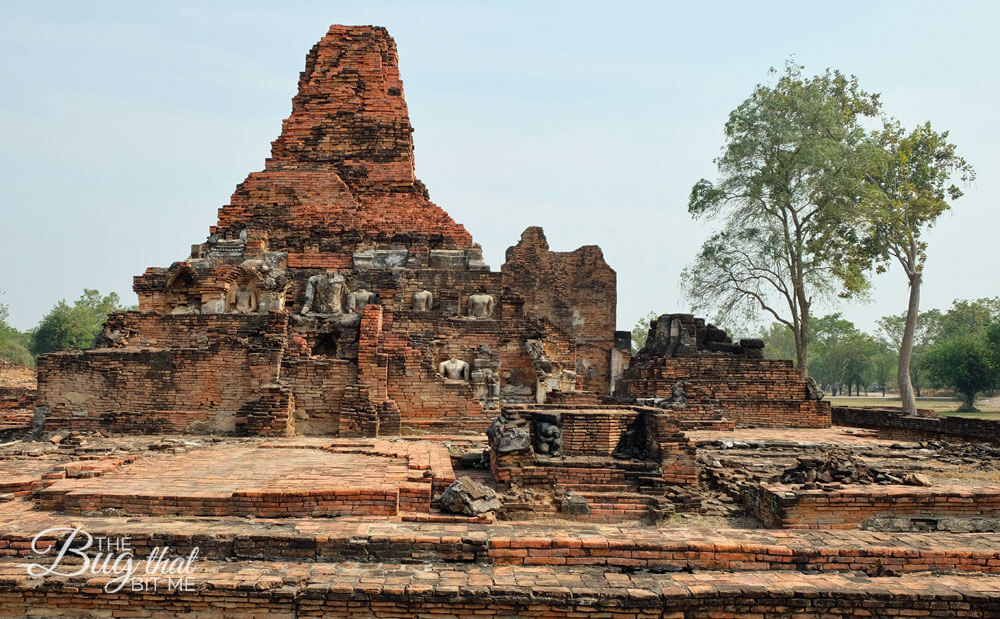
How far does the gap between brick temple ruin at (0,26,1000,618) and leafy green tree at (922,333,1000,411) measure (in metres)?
16.5

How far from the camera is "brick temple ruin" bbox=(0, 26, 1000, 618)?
4461mm

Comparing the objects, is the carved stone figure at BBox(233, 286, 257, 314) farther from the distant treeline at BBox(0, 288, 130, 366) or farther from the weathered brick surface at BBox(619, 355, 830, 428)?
the distant treeline at BBox(0, 288, 130, 366)

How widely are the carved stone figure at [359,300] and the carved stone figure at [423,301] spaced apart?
0.71 m

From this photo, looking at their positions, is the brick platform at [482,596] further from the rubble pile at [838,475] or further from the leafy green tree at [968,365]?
the leafy green tree at [968,365]

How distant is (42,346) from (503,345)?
3897 centimetres

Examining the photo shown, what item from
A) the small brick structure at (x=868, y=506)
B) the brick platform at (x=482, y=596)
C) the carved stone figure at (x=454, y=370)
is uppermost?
the carved stone figure at (x=454, y=370)

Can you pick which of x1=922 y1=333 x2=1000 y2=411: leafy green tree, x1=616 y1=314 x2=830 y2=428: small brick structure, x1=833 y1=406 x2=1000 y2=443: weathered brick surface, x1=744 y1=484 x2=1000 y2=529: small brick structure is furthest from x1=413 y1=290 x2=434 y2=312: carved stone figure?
x1=922 y1=333 x2=1000 y2=411: leafy green tree

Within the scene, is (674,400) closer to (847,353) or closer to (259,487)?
(259,487)

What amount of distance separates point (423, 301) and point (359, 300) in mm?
1097

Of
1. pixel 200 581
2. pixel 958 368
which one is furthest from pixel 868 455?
pixel 958 368

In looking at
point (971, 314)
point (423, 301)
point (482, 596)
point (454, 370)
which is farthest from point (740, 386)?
point (971, 314)

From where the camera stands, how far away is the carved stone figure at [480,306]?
41.9 ft

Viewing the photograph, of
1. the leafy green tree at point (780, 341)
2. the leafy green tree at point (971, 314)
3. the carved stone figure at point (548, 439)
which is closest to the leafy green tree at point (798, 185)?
the carved stone figure at point (548, 439)

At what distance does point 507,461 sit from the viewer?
269 inches
